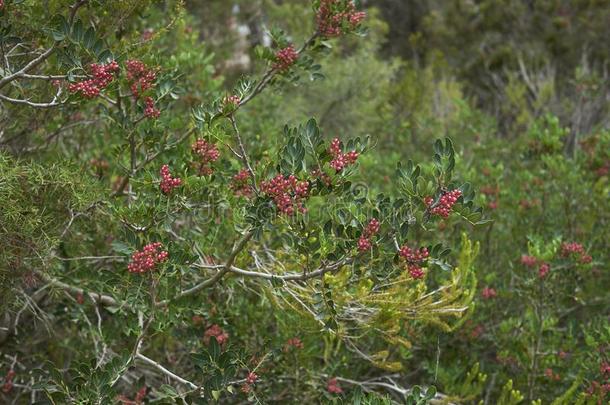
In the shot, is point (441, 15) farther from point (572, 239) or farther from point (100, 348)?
point (100, 348)

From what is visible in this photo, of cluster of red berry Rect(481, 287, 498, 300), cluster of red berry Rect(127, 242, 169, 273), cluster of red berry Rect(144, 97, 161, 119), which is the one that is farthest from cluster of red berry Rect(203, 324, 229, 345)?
cluster of red berry Rect(481, 287, 498, 300)

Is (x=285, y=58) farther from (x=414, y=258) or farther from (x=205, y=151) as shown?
(x=414, y=258)

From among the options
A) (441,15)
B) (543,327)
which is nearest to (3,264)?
(543,327)

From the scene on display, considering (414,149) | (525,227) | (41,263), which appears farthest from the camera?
(414,149)

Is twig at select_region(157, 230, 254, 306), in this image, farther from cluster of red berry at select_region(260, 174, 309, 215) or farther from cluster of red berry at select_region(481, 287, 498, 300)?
cluster of red berry at select_region(481, 287, 498, 300)

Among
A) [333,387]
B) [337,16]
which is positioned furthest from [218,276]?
[337,16]

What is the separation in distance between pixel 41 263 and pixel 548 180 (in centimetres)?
392

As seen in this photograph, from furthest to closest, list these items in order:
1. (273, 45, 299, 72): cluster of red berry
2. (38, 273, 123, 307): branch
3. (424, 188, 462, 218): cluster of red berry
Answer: (273, 45, 299, 72): cluster of red berry, (38, 273, 123, 307): branch, (424, 188, 462, 218): cluster of red berry

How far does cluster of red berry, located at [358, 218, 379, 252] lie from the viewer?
2.77 m

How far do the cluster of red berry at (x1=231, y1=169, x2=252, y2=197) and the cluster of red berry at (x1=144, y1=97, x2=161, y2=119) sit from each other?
0.47 meters

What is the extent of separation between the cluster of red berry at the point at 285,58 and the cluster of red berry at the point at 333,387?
1.67 meters

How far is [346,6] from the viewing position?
3596mm

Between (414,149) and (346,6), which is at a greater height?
(346,6)

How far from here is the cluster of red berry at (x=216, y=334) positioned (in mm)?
3855
